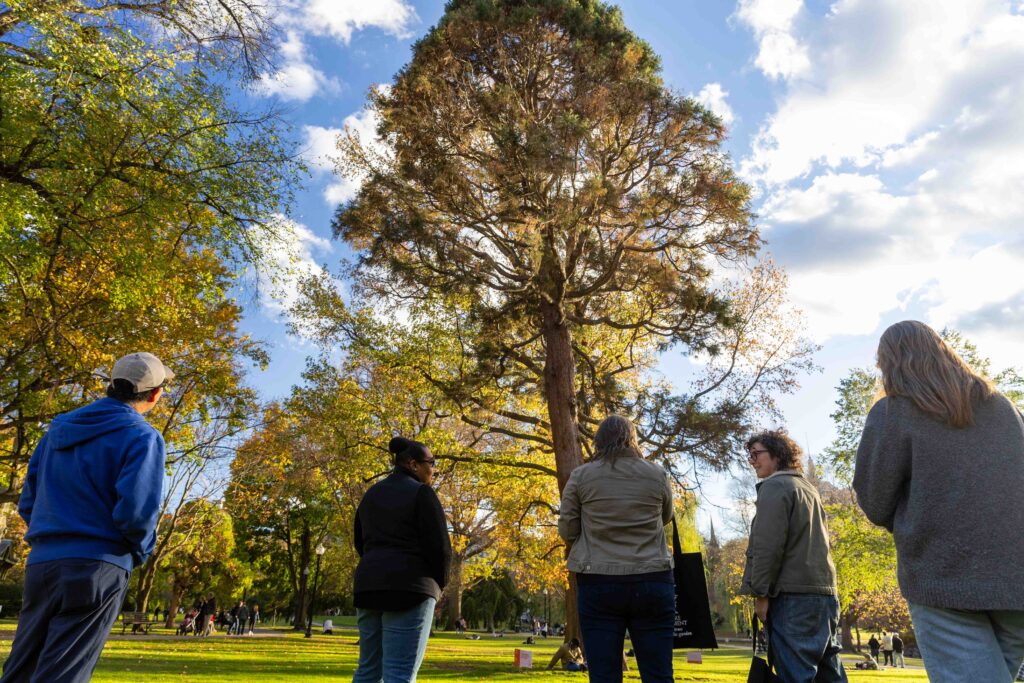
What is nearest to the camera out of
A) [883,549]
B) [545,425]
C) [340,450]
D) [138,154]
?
[138,154]

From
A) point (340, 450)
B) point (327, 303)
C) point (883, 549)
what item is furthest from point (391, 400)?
point (883, 549)

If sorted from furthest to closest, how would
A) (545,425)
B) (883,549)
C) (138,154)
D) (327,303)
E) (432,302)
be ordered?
(883,549), (327,303), (545,425), (432,302), (138,154)

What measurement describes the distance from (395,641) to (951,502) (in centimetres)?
299

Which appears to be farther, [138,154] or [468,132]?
[468,132]

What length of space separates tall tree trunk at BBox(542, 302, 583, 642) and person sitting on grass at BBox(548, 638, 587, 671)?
1.61 meters

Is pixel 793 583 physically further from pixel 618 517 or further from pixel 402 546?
pixel 402 546

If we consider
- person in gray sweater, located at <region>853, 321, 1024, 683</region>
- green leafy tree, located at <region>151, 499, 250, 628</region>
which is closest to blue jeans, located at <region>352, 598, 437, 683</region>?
person in gray sweater, located at <region>853, 321, 1024, 683</region>

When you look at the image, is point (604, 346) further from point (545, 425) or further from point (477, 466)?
point (477, 466)

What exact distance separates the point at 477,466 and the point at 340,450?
13.2 feet

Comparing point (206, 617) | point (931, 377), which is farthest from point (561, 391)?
point (206, 617)

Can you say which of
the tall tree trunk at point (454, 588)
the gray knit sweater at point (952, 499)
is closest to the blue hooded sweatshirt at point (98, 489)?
the gray knit sweater at point (952, 499)

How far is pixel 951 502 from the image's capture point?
2393mm

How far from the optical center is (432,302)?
48.7 feet

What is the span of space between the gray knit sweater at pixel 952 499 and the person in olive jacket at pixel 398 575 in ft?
7.94
